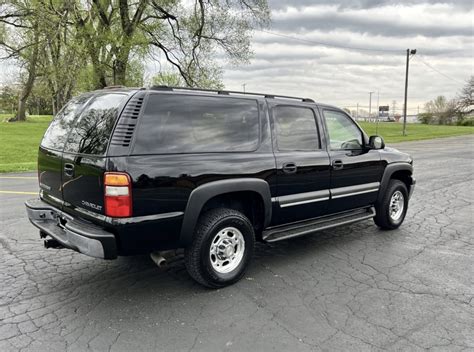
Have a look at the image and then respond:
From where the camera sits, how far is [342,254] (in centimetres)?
496

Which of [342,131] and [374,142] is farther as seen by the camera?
[374,142]

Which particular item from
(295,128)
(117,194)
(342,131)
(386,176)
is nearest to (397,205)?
(386,176)

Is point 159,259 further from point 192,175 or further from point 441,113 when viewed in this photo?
point 441,113

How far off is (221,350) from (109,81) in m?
20.6

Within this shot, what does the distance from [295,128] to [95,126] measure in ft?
7.23

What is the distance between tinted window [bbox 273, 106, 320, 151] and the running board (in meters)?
0.89

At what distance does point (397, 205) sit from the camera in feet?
20.1

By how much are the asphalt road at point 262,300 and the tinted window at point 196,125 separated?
54.5 inches

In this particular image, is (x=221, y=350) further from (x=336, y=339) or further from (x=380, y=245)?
(x=380, y=245)

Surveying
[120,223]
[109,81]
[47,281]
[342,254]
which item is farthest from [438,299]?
[109,81]

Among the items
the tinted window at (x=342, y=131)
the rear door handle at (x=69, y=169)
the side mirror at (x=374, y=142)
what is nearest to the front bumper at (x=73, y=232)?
the rear door handle at (x=69, y=169)

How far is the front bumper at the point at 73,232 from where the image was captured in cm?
329

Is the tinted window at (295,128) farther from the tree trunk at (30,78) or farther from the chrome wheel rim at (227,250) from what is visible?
the tree trunk at (30,78)

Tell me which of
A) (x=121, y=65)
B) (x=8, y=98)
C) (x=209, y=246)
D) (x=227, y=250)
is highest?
(x=8, y=98)
